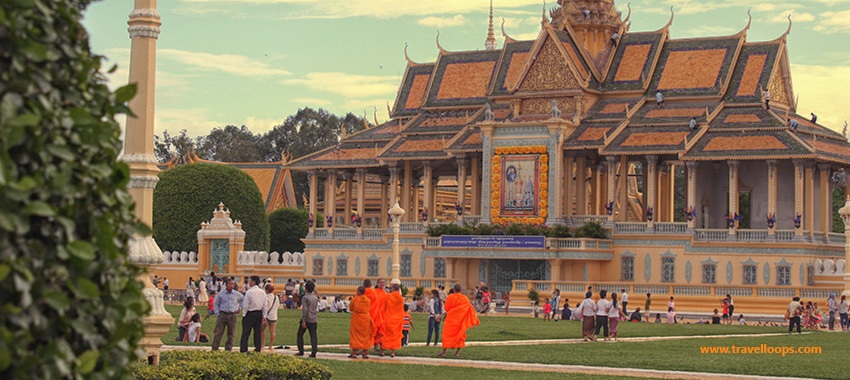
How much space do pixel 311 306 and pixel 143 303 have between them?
15.3 m

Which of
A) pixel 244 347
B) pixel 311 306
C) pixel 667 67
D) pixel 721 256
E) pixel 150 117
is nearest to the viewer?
pixel 150 117

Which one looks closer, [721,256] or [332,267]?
[721,256]

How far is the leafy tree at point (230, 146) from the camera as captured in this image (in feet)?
339

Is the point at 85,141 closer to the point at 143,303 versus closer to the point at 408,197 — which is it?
the point at 143,303

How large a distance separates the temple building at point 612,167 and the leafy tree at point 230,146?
4440cm

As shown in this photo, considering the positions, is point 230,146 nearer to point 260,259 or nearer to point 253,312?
point 260,259

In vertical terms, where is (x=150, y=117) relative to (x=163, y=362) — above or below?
above

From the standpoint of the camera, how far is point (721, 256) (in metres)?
47.8

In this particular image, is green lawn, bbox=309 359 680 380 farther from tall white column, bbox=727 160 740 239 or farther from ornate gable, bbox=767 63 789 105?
ornate gable, bbox=767 63 789 105

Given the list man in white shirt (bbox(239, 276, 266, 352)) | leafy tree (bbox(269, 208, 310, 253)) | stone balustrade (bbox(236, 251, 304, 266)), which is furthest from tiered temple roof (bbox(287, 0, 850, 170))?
man in white shirt (bbox(239, 276, 266, 352))

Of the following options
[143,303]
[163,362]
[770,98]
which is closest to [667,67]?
[770,98]

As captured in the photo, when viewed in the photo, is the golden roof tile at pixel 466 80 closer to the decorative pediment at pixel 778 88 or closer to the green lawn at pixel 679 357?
the decorative pediment at pixel 778 88

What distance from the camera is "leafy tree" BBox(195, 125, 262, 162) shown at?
103 meters
